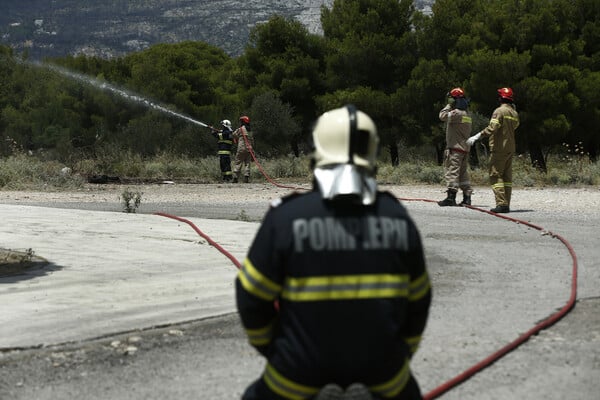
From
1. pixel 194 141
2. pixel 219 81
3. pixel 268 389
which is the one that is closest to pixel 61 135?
pixel 194 141

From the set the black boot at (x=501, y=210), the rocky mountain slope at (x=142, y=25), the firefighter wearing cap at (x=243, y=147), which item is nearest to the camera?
the black boot at (x=501, y=210)

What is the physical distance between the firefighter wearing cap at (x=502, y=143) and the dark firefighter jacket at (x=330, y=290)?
40.2 feet

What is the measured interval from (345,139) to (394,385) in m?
0.80

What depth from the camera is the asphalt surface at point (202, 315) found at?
545cm

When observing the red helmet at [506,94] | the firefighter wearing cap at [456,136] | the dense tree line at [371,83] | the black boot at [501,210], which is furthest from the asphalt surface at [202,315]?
the dense tree line at [371,83]

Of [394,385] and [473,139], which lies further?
[473,139]

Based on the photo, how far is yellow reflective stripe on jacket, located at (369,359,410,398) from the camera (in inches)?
120

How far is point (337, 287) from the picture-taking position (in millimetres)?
3021

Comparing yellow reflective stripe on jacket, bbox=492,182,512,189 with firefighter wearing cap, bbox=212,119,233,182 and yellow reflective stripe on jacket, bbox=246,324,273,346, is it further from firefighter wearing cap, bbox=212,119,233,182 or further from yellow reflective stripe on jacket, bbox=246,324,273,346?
yellow reflective stripe on jacket, bbox=246,324,273,346

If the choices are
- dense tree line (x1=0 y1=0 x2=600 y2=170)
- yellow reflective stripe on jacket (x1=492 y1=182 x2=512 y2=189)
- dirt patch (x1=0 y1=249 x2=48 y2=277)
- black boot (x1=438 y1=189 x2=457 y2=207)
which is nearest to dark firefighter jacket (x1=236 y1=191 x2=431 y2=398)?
dirt patch (x1=0 y1=249 x2=48 y2=277)

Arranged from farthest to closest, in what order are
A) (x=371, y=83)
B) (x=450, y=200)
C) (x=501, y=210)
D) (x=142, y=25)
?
(x=142, y=25)
(x=371, y=83)
(x=450, y=200)
(x=501, y=210)

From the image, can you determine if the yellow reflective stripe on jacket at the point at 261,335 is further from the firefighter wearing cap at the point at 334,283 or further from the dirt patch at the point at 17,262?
the dirt patch at the point at 17,262

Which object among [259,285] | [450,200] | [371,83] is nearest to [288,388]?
[259,285]

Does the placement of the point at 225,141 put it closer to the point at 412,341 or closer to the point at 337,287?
the point at 412,341
